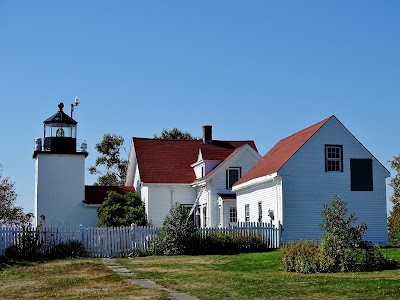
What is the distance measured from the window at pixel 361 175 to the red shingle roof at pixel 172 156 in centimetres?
1288

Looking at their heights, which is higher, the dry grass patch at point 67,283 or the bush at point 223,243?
the bush at point 223,243

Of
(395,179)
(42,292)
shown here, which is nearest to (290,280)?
(42,292)

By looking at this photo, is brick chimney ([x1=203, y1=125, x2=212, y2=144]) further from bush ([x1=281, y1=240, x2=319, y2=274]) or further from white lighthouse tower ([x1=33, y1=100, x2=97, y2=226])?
bush ([x1=281, y1=240, x2=319, y2=274])

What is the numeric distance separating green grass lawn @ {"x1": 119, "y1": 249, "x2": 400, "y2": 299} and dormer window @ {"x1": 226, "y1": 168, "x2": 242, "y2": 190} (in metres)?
18.5

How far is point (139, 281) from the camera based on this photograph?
55.1ft

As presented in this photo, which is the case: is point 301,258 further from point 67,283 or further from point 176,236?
point 176,236

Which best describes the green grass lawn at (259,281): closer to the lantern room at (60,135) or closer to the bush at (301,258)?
the bush at (301,258)

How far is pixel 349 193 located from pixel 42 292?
19.8m

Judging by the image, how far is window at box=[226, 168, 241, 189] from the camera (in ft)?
137

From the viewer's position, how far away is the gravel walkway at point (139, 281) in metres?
13.5

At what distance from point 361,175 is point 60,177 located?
1972 centimetres

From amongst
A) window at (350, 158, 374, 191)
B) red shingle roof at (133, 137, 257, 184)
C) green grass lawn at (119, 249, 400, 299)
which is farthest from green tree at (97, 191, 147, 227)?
green grass lawn at (119, 249, 400, 299)

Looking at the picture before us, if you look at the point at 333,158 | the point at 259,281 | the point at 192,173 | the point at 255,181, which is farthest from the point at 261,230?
the point at 192,173

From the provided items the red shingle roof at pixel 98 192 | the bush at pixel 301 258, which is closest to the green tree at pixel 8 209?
the red shingle roof at pixel 98 192
